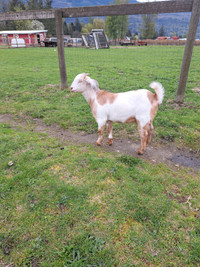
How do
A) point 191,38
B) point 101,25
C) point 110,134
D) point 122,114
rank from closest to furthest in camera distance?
point 122,114 < point 110,134 < point 191,38 < point 101,25

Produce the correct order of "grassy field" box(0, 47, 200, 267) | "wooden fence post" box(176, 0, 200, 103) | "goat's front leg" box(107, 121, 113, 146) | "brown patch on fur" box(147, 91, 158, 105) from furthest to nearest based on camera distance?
"wooden fence post" box(176, 0, 200, 103), "goat's front leg" box(107, 121, 113, 146), "brown patch on fur" box(147, 91, 158, 105), "grassy field" box(0, 47, 200, 267)

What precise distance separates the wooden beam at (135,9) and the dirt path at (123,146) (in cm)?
385

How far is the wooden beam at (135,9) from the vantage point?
16.5 feet

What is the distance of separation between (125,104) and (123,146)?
1.12 meters

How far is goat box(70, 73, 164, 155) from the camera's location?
3.45m

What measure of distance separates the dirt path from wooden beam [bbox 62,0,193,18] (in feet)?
12.6

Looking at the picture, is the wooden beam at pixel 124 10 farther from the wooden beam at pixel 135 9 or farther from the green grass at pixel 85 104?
the green grass at pixel 85 104

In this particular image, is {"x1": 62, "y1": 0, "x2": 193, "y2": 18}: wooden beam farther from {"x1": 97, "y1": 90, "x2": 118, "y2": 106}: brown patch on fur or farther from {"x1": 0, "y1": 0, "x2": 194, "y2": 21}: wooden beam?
{"x1": 97, "y1": 90, "x2": 118, "y2": 106}: brown patch on fur

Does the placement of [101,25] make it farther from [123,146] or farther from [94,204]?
[94,204]

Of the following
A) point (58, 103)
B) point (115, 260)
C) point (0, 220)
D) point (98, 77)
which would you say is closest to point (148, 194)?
point (115, 260)

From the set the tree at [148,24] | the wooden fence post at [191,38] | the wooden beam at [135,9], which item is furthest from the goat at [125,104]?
the tree at [148,24]

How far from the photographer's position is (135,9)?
5.50 meters

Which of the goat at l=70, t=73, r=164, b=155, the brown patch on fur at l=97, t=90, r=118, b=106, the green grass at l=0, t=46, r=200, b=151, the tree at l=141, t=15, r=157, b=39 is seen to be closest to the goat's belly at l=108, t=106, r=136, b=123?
the goat at l=70, t=73, r=164, b=155

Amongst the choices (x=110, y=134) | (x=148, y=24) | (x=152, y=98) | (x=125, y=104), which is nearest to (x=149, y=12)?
(x=152, y=98)
